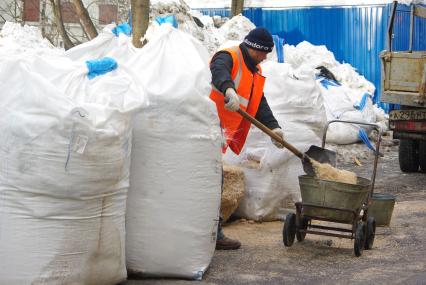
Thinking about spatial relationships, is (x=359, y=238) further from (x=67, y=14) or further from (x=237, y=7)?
(x=67, y=14)

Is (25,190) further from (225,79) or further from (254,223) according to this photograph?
(254,223)

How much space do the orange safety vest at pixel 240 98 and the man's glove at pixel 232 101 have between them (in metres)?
0.31

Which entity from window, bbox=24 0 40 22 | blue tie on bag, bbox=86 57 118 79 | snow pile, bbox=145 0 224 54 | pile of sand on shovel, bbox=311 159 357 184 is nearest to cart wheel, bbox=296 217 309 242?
pile of sand on shovel, bbox=311 159 357 184

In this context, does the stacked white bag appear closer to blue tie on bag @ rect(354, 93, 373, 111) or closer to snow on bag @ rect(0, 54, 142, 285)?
snow on bag @ rect(0, 54, 142, 285)

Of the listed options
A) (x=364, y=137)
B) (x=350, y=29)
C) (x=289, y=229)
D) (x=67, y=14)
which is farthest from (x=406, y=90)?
(x=67, y=14)

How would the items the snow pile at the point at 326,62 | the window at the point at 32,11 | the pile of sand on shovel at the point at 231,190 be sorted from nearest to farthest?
the pile of sand on shovel at the point at 231,190 < the snow pile at the point at 326,62 < the window at the point at 32,11

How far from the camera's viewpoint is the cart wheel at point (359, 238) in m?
5.53

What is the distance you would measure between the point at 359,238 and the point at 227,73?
4.71ft

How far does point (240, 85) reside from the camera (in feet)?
19.2

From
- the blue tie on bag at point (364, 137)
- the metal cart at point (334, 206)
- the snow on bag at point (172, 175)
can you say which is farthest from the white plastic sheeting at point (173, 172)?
the blue tie on bag at point (364, 137)

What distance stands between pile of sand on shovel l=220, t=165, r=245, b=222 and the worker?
310 mm

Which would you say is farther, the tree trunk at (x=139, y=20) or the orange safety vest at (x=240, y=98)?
the tree trunk at (x=139, y=20)

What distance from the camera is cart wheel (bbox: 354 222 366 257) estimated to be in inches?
218

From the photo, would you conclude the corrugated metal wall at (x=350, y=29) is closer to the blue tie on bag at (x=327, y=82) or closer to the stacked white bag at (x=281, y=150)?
the blue tie on bag at (x=327, y=82)
